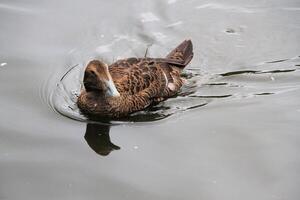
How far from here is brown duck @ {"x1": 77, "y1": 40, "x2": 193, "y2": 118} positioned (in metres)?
8.29

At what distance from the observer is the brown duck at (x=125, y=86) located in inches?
326

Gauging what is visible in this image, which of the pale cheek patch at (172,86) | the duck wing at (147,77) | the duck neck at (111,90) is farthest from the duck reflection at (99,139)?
the pale cheek patch at (172,86)

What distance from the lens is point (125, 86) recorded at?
8.55 meters

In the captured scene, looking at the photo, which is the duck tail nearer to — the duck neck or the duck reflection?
the duck neck

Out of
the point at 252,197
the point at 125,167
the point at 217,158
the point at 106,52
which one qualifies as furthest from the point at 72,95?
the point at 252,197

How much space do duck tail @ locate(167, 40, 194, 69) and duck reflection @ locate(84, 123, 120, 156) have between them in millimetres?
1859

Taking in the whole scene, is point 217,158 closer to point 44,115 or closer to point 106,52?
point 44,115

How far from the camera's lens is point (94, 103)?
27.5ft

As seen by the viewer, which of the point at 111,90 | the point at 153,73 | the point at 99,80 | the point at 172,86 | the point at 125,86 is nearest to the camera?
the point at 99,80

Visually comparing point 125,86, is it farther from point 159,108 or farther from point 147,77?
point 159,108

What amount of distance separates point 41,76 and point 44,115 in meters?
1.00

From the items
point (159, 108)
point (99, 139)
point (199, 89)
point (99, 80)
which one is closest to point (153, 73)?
point (159, 108)

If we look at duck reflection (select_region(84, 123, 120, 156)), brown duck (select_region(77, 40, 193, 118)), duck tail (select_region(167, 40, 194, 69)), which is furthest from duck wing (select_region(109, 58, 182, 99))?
duck reflection (select_region(84, 123, 120, 156))

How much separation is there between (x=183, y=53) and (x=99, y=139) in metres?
→ 2.28
